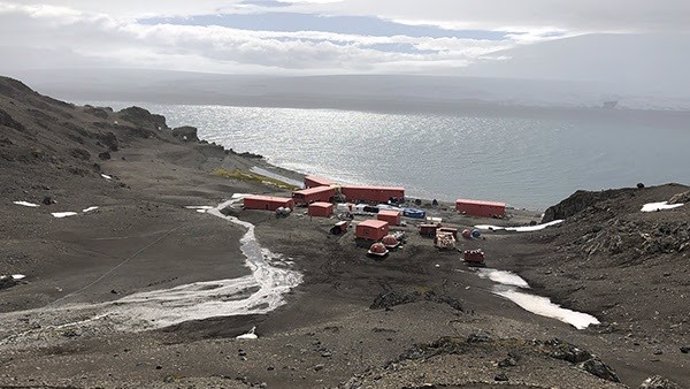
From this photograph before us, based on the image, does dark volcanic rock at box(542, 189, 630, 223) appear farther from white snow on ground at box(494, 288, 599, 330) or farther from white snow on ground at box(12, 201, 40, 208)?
white snow on ground at box(12, 201, 40, 208)

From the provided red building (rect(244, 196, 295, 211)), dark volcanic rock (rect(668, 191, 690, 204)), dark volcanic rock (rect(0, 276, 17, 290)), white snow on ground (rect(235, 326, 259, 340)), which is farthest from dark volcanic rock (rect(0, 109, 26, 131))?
dark volcanic rock (rect(668, 191, 690, 204))

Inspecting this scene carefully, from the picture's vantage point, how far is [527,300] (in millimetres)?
39188

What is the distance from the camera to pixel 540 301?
39.1 meters

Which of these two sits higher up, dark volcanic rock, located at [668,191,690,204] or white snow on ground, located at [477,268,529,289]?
dark volcanic rock, located at [668,191,690,204]

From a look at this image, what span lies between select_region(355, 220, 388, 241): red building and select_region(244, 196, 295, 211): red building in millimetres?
13218

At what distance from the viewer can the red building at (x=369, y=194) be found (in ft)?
239

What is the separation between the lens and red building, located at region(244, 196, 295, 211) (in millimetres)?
61969

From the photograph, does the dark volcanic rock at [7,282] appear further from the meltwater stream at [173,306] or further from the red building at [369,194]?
the red building at [369,194]

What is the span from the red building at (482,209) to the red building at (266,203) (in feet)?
65.0

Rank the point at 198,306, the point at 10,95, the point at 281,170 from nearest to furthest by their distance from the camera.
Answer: the point at 198,306
the point at 10,95
the point at 281,170

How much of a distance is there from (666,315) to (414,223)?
3069 cm

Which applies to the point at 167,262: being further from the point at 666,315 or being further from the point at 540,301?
the point at 666,315

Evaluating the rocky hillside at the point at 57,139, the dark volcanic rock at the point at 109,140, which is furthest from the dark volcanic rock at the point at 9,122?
the dark volcanic rock at the point at 109,140

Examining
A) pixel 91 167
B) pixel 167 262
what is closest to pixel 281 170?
pixel 91 167
